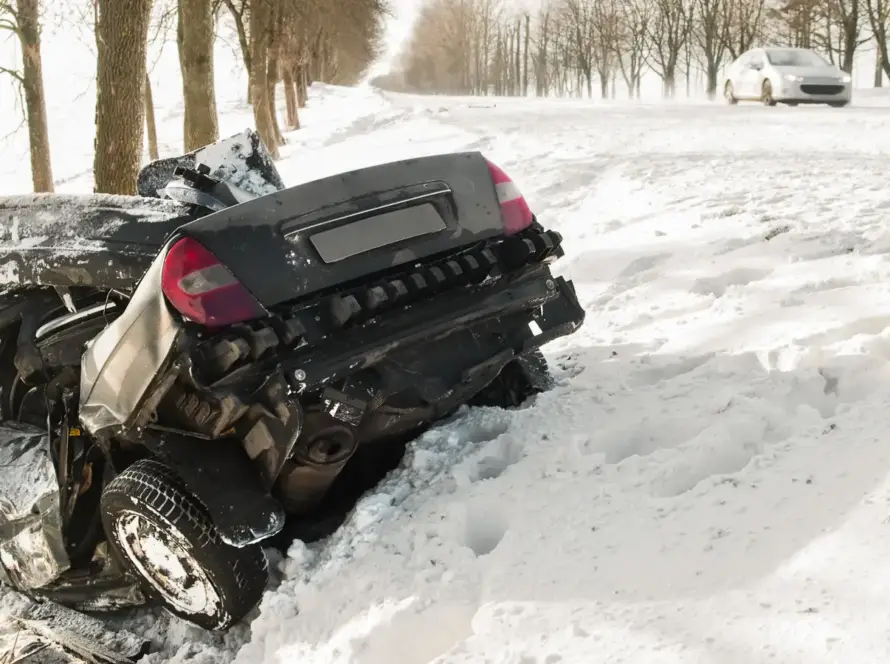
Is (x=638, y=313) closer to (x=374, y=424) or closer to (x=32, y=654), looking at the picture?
(x=374, y=424)

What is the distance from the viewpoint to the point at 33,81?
44.2ft

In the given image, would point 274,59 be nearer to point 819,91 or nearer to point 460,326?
point 819,91

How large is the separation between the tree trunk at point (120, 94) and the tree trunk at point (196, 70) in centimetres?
363

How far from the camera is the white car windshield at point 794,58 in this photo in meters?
18.4

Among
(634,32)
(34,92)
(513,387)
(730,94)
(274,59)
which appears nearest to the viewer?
(513,387)

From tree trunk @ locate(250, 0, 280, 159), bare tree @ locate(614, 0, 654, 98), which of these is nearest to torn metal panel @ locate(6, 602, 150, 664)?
tree trunk @ locate(250, 0, 280, 159)

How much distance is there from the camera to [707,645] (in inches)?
66.4

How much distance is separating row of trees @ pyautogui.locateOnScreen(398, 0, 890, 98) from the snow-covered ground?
3429 cm

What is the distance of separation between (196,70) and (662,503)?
426 inches

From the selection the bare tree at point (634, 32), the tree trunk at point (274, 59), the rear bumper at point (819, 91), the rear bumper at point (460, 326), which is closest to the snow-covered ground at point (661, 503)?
the rear bumper at point (460, 326)

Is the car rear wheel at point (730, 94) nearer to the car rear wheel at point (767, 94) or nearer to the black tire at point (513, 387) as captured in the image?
the car rear wheel at point (767, 94)

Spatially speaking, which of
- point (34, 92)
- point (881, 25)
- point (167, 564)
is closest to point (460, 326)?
point (167, 564)

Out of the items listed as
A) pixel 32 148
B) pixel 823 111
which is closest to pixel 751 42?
pixel 823 111

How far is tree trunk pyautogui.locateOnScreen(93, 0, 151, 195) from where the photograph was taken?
7.23 m
